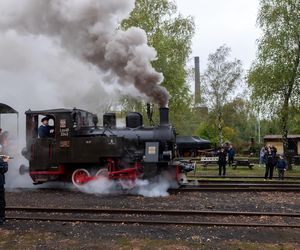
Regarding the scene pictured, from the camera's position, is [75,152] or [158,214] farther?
[75,152]

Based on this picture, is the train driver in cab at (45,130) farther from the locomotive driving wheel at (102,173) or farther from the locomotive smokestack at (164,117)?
the locomotive smokestack at (164,117)

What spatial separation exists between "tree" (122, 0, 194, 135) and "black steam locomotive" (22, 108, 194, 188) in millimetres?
13224

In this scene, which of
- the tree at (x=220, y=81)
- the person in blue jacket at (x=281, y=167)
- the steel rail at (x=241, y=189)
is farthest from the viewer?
the tree at (x=220, y=81)

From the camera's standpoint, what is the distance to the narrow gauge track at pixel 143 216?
775cm

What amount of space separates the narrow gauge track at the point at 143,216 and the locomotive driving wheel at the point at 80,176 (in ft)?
11.1

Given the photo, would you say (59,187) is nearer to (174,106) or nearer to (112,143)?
(112,143)

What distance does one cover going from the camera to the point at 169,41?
89.3 ft

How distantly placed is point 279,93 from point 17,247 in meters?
18.2

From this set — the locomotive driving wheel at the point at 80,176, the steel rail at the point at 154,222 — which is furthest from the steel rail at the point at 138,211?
the locomotive driving wheel at the point at 80,176

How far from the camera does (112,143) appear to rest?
12234 millimetres

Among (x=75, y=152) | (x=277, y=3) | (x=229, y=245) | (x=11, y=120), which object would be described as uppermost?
(x=277, y=3)

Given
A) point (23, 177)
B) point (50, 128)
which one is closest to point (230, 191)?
point (50, 128)

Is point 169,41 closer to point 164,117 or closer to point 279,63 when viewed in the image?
point 279,63

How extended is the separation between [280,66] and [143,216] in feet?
50.6
